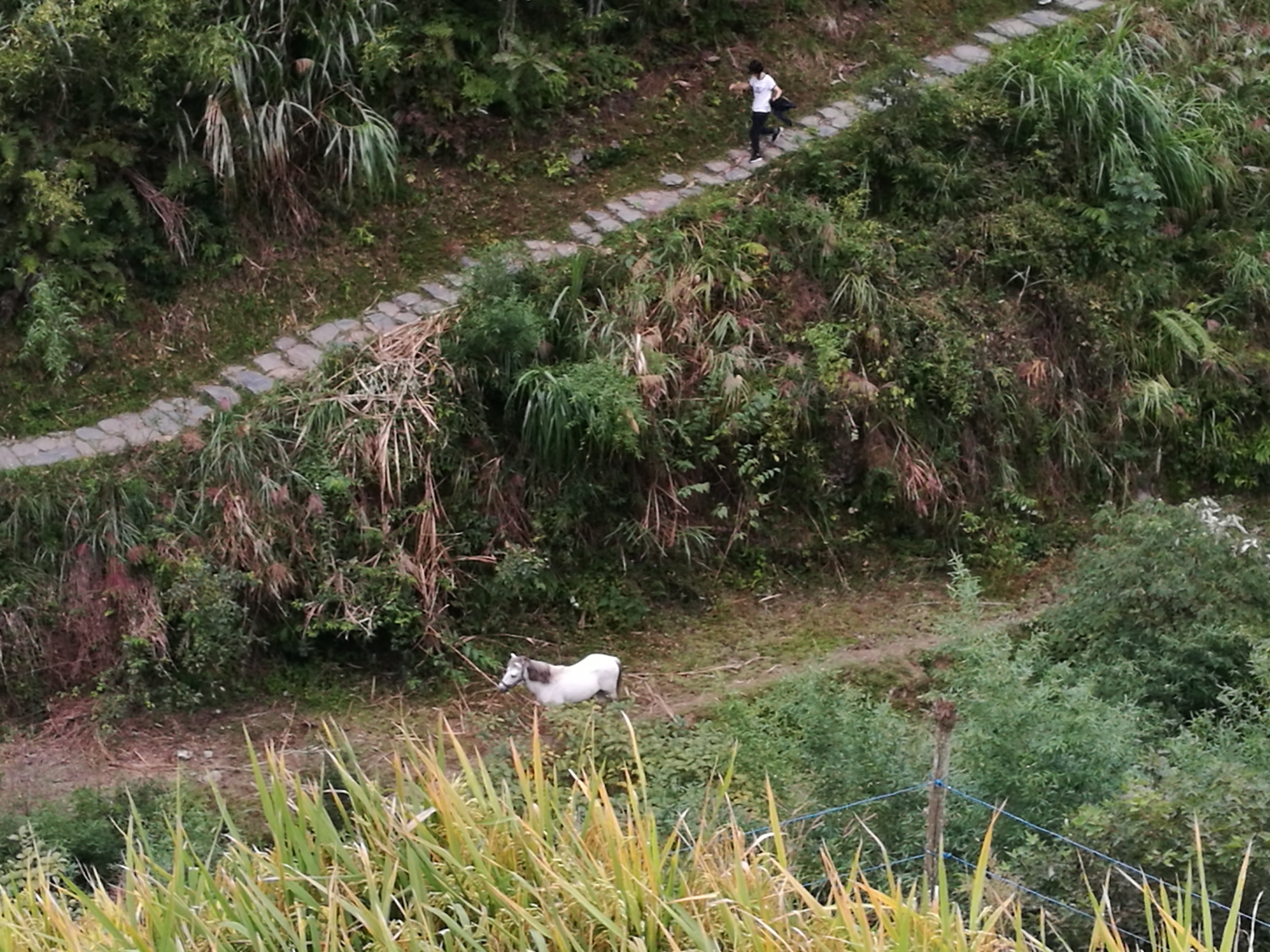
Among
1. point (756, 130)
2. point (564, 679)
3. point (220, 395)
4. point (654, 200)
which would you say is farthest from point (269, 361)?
point (756, 130)

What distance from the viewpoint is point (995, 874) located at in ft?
13.5

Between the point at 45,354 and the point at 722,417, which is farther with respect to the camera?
the point at 722,417

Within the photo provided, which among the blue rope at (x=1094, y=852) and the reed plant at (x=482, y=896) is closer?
the reed plant at (x=482, y=896)

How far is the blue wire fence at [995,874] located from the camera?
4.15 metres

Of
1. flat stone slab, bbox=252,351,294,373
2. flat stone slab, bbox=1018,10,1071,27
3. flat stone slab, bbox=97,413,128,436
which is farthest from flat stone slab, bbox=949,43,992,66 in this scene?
flat stone slab, bbox=97,413,128,436

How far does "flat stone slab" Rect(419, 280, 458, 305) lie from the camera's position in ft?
27.1

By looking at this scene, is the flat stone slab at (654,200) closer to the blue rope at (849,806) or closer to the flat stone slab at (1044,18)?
the flat stone slab at (1044,18)

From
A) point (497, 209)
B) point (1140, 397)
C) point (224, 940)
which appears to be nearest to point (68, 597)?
point (497, 209)

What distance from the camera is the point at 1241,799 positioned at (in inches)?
172

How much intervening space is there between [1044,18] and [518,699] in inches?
294

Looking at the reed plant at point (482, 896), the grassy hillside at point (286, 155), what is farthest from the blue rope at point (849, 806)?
the grassy hillside at point (286, 155)

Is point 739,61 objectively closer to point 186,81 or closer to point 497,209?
point 497,209

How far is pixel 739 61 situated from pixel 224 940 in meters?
8.29

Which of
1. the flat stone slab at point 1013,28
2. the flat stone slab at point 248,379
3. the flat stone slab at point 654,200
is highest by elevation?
the flat stone slab at point 1013,28
